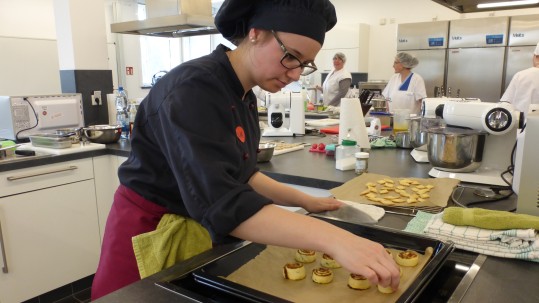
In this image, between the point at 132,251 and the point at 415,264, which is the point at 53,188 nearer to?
the point at 132,251

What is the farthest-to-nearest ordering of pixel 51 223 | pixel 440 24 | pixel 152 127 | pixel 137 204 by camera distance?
pixel 440 24, pixel 51 223, pixel 137 204, pixel 152 127

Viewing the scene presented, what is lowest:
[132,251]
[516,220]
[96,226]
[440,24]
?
[96,226]

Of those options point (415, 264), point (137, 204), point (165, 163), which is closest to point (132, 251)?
point (137, 204)

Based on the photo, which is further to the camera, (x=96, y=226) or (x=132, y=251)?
(x=96, y=226)

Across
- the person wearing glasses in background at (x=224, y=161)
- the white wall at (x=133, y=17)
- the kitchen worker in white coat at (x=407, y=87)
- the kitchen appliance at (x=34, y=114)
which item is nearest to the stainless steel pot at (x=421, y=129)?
the person wearing glasses in background at (x=224, y=161)

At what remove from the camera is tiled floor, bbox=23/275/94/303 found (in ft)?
7.68

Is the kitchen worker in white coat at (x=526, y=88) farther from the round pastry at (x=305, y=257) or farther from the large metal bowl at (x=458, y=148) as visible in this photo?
the round pastry at (x=305, y=257)

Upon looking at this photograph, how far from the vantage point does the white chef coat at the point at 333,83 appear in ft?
18.8

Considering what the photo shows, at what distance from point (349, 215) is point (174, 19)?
6.65 ft

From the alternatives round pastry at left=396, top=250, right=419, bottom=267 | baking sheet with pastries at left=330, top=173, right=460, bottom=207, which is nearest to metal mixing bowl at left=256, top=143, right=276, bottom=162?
baking sheet with pastries at left=330, top=173, right=460, bottom=207

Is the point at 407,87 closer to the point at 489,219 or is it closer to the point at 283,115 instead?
the point at 283,115

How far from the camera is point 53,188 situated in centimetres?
231

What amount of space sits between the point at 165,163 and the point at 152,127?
12 centimetres

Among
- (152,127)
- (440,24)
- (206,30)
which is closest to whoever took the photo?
(152,127)
